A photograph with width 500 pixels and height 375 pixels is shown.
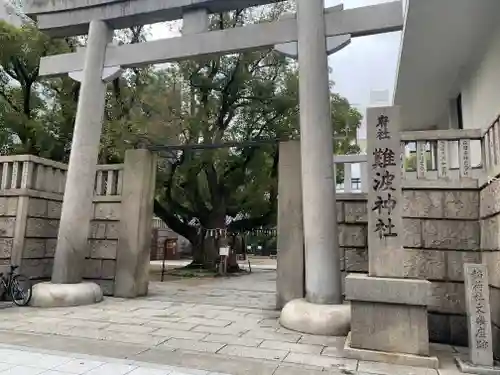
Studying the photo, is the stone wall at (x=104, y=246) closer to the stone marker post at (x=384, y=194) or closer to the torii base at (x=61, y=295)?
the torii base at (x=61, y=295)

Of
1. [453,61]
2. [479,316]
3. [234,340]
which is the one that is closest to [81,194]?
[234,340]

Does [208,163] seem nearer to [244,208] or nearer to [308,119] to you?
[244,208]

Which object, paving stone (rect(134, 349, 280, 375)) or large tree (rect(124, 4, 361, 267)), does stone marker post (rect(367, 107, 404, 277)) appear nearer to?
paving stone (rect(134, 349, 280, 375))

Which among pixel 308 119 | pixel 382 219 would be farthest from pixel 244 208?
pixel 382 219

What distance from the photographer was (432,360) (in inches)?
173

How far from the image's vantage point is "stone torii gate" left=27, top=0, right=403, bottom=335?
6.25 m

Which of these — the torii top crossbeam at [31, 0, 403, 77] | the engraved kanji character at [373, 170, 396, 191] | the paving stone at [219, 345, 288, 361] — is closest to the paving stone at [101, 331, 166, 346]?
the paving stone at [219, 345, 288, 361]

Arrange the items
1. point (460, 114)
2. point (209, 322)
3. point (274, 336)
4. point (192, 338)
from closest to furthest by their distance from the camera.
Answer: point (192, 338) → point (274, 336) → point (209, 322) → point (460, 114)

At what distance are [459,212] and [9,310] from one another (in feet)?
25.2

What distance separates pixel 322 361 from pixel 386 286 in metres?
1.13

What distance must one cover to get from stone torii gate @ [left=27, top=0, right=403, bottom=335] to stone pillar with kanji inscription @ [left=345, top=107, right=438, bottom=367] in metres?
1.04

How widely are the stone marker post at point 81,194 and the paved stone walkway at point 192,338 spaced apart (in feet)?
1.27

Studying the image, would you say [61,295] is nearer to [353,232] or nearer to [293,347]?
[293,347]

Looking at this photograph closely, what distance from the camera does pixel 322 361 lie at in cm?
446
